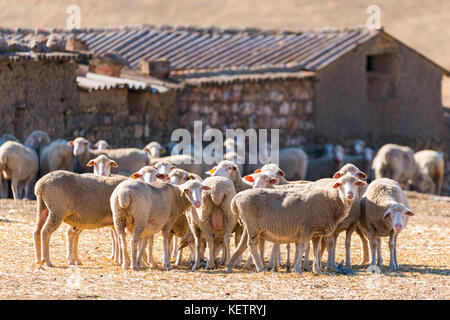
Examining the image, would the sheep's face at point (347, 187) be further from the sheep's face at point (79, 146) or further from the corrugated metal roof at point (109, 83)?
the corrugated metal roof at point (109, 83)

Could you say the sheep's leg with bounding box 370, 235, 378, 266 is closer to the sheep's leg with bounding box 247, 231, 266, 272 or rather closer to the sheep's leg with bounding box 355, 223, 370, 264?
the sheep's leg with bounding box 355, 223, 370, 264

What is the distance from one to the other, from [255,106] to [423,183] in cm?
511

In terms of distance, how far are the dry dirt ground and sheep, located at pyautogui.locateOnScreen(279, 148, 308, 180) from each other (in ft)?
31.7

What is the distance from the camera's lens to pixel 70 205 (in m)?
12.4

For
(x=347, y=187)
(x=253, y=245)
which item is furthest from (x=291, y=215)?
(x=347, y=187)

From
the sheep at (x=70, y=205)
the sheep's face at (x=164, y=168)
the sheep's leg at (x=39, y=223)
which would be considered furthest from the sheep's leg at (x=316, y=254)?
the sheep's leg at (x=39, y=223)

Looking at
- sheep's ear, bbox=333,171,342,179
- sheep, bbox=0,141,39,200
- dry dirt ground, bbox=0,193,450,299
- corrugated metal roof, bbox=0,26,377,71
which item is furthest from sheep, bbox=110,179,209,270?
corrugated metal roof, bbox=0,26,377,71

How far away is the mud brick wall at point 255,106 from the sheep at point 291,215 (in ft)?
41.2

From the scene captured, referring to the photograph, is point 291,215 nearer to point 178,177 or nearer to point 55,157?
point 178,177

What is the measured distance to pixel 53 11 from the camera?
74438 mm

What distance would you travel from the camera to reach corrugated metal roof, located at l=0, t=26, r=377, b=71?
28.2 metres

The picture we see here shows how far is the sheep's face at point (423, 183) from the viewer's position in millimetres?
26866
